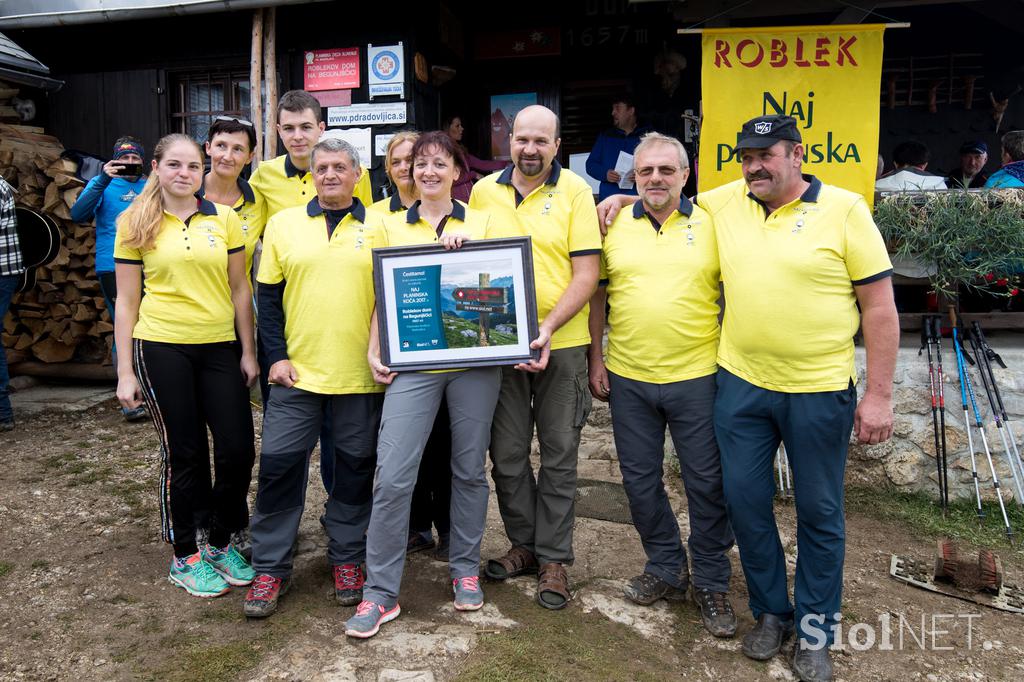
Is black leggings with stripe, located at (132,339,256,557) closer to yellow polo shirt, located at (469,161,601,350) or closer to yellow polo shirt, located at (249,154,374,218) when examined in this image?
yellow polo shirt, located at (249,154,374,218)

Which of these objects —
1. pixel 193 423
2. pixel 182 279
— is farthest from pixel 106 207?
pixel 193 423

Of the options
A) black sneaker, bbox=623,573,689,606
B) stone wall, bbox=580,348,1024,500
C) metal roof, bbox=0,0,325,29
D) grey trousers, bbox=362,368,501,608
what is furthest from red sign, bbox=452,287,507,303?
metal roof, bbox=0,0,325,29

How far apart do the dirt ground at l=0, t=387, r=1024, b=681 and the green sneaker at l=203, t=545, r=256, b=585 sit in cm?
10

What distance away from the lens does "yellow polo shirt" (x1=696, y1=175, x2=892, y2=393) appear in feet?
9.29

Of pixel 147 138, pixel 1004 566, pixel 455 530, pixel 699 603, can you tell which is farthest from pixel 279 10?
pixel 1004 566

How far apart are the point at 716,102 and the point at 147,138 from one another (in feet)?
19.9

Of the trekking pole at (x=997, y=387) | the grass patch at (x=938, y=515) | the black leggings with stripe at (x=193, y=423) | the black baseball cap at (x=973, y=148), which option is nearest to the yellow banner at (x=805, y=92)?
the trekking pole at (x=997, y=387)

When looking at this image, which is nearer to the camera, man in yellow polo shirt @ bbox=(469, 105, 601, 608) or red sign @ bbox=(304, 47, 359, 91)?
man in yellow polo shirt @ bbox=(469, 105, 601, 608)

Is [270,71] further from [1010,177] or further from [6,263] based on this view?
[1010,177]

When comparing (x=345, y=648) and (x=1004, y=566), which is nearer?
(x=345, y=648)

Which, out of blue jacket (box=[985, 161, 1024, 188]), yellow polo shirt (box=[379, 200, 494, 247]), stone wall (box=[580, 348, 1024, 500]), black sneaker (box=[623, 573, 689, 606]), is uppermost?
blue jacket (box=[985, 161, 1024, 188])

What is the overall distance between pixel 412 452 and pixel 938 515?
3.45m

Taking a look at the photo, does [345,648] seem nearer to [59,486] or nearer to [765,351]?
[765,351]

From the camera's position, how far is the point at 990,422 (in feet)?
15.7
